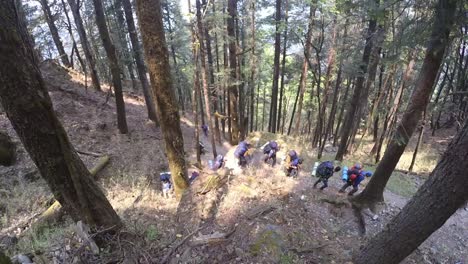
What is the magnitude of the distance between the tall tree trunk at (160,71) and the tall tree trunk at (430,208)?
4.85 m

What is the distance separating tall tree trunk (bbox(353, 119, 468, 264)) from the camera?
346 cm

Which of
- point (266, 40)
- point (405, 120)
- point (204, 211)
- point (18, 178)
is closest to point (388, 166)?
point (405, 120)

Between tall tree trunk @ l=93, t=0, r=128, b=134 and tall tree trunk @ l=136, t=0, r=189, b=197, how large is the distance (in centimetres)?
686

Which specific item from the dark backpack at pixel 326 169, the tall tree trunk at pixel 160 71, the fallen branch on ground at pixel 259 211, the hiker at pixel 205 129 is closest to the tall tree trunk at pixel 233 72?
the hiker at pixel 205 129

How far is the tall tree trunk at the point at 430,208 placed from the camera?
346 centimetres

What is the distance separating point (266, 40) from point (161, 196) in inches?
680

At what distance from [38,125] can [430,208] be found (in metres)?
5.42

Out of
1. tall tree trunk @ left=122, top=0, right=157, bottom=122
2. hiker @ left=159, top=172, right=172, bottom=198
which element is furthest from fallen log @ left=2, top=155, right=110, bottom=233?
tall tree trunk @ left=122, top=0, right=157, bottom=122

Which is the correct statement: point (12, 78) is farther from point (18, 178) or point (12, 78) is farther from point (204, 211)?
point (18, 178)

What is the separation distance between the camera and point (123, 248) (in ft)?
12.0

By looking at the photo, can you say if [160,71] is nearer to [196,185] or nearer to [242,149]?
[196,185]

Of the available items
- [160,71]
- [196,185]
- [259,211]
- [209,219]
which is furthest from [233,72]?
[209,219]

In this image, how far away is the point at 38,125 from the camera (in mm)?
3225

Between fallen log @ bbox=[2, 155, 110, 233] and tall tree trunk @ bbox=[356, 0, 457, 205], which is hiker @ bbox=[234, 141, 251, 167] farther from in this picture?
fallen log @ bbox=[2, 155, 110, 233]
